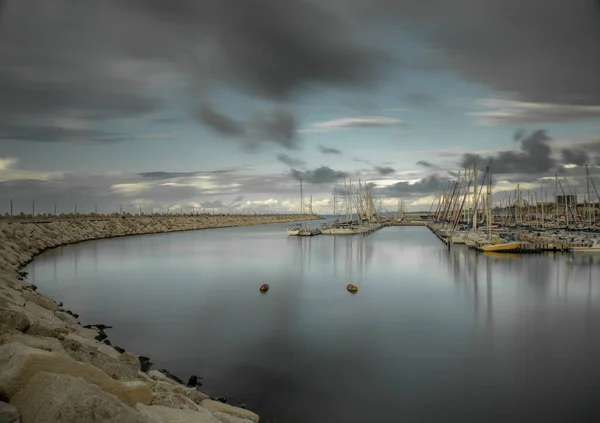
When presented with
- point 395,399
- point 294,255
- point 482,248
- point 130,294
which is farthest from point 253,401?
point 482,248

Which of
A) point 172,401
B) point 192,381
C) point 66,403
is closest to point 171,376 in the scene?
point 192,381

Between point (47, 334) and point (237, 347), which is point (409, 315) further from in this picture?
point (47, 334)

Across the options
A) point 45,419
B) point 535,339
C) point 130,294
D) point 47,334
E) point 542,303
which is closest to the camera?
point 45,419

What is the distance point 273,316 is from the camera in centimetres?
2119

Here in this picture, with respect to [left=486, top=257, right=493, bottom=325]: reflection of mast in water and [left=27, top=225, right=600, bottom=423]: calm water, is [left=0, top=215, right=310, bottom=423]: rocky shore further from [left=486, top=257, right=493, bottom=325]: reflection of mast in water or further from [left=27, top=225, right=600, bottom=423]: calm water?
[left=486, top=257, right=493, bottom=325]: reflection of mast in water

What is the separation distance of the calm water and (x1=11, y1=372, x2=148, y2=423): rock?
18.3 ft

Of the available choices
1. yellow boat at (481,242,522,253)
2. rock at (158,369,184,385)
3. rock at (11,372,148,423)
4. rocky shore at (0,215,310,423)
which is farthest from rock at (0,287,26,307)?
yellow boat at (481,242,522,253)

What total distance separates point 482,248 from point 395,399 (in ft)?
136

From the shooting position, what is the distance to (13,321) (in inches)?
340

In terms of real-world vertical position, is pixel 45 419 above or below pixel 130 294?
above

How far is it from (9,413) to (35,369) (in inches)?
25.5

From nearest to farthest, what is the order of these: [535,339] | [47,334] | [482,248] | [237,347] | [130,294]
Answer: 1. [47,334]
2. [237,347]
3. [535,339]
4. [130,294]
5. [482,248]

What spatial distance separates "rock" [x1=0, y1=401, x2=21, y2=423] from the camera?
5.51 meters

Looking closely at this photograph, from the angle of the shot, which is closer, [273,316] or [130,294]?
[273,316]
